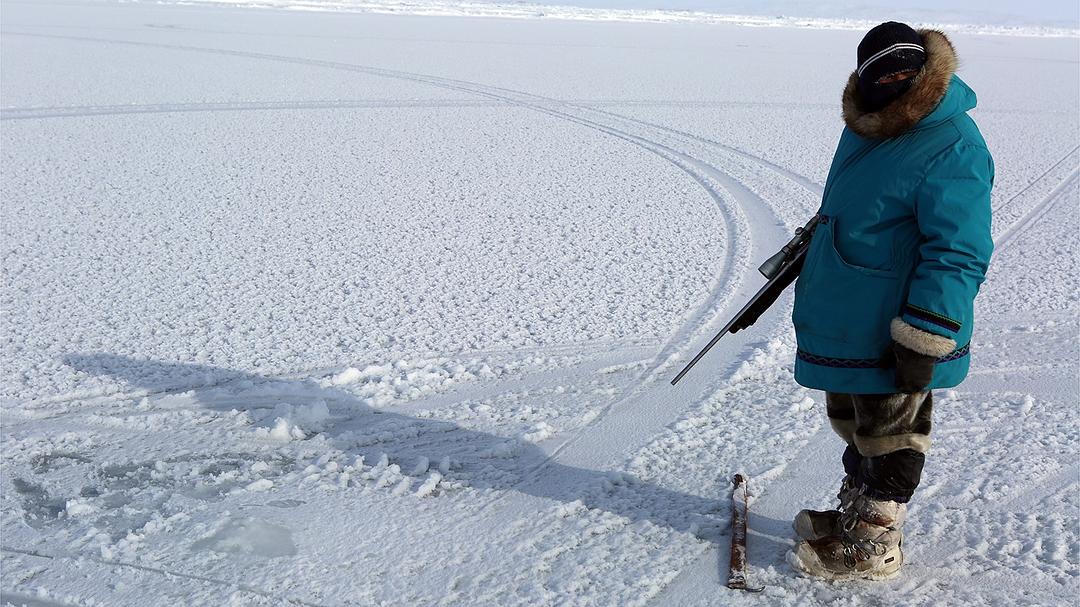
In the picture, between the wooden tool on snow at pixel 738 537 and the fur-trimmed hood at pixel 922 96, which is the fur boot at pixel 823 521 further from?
the fur-trimmed hood at pixel 922 96

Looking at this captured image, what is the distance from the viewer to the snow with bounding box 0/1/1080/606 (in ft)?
8.78

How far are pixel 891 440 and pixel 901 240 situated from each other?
505mm

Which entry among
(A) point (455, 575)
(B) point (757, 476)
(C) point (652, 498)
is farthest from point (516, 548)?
(B) point (757, 476)

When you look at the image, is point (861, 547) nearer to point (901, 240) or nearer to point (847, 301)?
point (847, 301)

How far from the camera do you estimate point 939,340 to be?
2113 mm

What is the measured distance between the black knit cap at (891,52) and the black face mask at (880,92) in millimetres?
20

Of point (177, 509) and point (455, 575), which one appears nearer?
point (455, 575)

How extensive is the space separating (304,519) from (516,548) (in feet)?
2.15

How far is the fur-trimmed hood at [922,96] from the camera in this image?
83.7 inches

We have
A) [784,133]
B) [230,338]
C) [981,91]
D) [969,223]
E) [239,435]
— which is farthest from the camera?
[981,91]

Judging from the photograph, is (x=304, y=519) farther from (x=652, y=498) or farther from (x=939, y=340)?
(x=939, y=340)

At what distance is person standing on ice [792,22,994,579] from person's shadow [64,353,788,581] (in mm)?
509

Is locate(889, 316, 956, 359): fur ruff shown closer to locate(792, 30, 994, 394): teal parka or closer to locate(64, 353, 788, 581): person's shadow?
A: locate(792, 30, 994, 394): teal parka

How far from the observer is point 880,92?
2178mm
